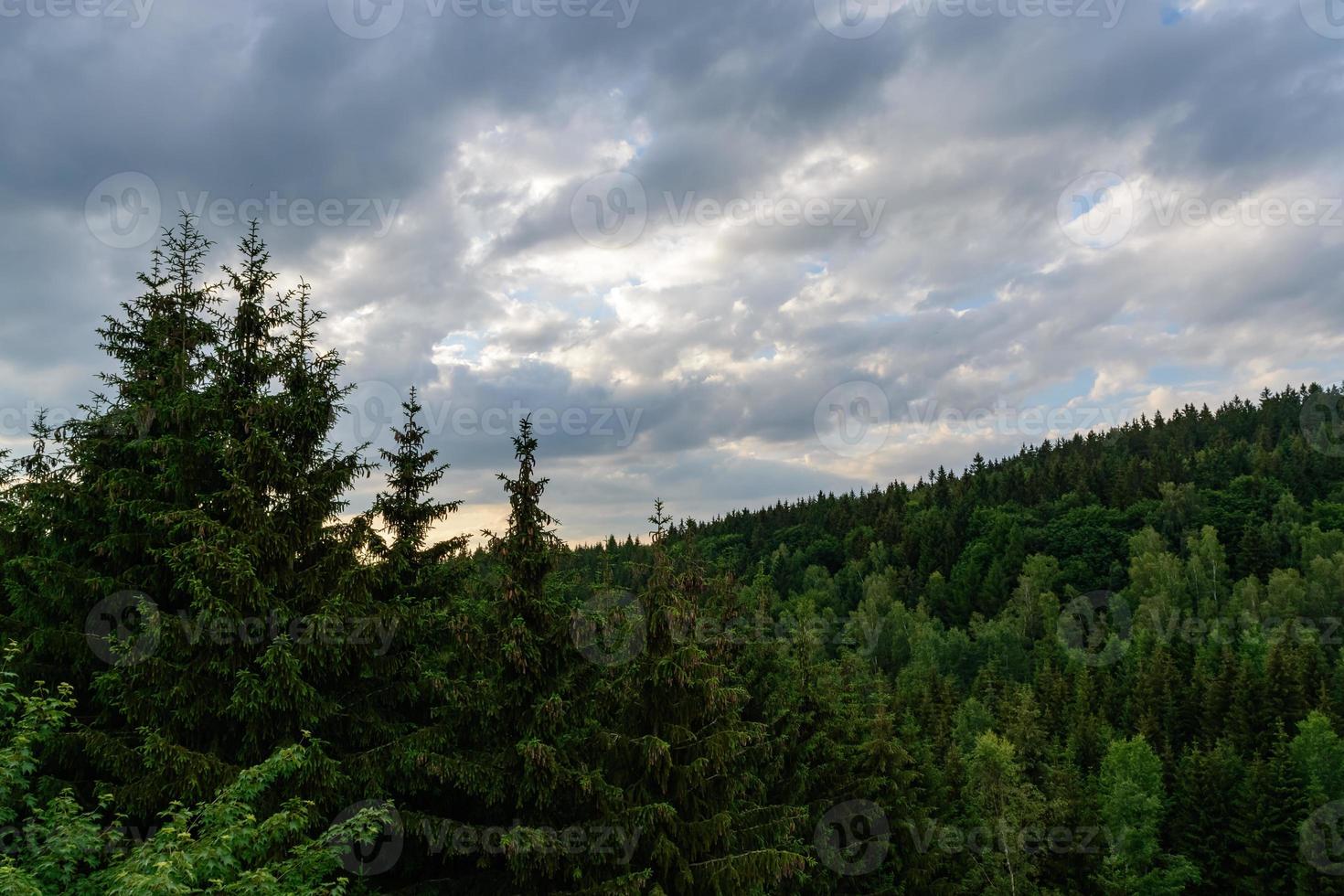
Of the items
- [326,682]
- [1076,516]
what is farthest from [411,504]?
[1076,516]

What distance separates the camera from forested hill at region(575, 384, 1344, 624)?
128 metres

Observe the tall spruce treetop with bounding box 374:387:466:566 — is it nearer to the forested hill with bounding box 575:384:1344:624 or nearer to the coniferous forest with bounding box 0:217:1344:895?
the coniferous forest with bounding box 0:217:1344:895

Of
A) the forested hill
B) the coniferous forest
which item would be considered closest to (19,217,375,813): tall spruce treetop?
the coniferous forest

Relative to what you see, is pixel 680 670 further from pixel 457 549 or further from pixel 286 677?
pixel 286 677

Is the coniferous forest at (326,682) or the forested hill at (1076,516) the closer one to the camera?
the coniferous forest at (326,682)

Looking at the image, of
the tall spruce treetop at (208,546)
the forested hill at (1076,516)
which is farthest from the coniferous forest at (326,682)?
the forested hill at (1076,516)

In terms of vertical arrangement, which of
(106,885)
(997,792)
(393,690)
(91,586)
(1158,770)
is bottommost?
(1158,770)

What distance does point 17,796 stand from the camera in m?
12.4

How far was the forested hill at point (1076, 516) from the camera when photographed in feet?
422

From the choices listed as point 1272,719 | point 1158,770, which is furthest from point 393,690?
point 1272,719

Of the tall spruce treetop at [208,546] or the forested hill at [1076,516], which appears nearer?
the tall spruce treetop at [208,546]

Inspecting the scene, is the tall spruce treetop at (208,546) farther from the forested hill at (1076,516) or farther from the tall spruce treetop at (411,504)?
the forested hill at (1076,516)

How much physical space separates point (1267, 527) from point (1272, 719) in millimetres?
75162

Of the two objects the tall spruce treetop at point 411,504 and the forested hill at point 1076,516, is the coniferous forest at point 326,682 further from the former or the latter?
the forested hill at point 1076,516
